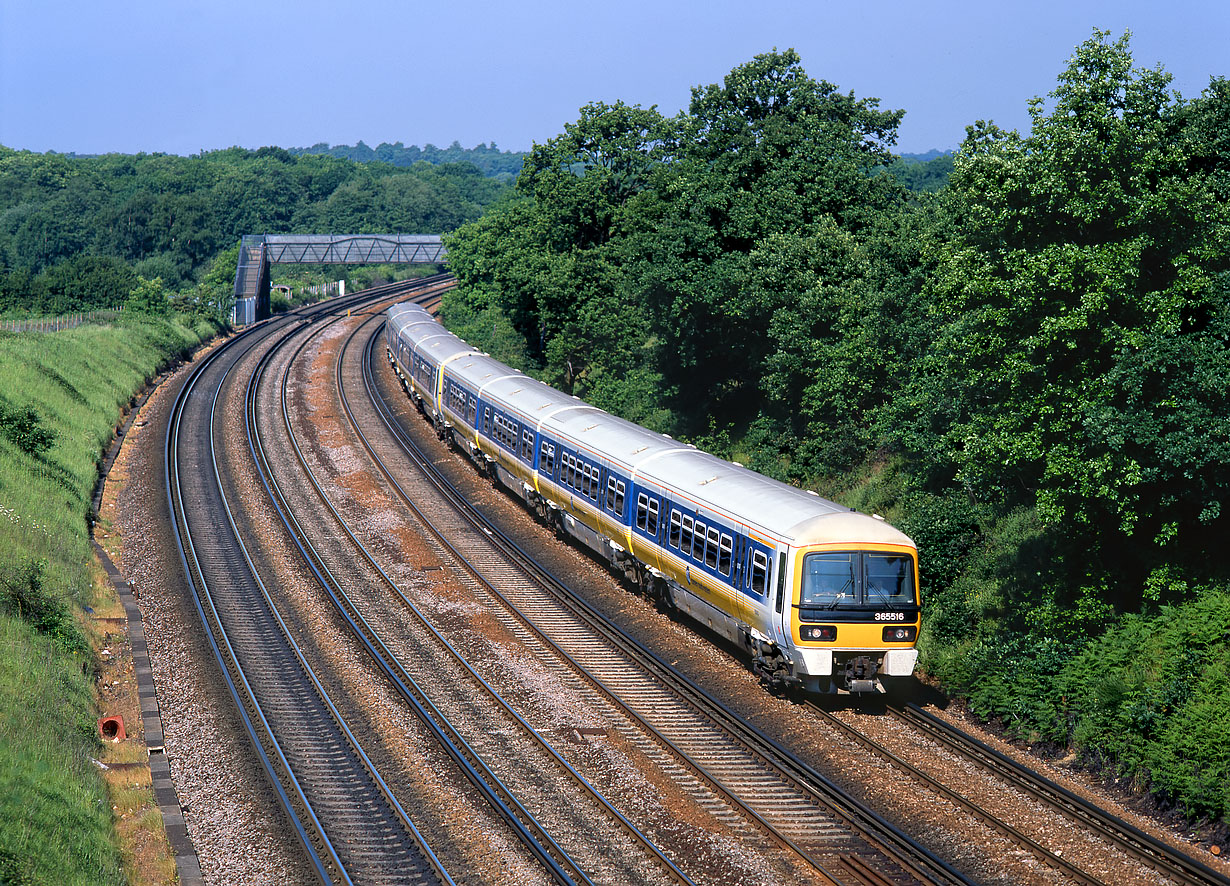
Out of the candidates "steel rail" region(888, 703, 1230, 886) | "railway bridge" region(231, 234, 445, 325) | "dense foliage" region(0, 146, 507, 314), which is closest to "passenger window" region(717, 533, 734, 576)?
"steel rail" region(888, 703, 1230, 886)

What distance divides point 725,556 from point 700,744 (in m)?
4.01

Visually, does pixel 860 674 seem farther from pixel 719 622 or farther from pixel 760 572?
pixel 719 622

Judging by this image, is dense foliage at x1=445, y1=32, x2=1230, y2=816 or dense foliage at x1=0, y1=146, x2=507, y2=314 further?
dense foliage at x1=0, y1=146, x2=507, y2=314

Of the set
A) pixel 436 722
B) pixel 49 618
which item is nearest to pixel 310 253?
pixel 49 618

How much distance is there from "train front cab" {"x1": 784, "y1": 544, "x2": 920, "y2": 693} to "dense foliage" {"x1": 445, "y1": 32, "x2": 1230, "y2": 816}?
201 cm

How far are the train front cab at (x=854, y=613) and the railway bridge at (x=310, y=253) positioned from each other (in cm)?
7223

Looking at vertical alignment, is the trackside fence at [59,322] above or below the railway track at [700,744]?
above

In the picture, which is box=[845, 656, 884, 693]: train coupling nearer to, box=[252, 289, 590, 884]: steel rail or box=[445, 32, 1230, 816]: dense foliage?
box=[445, 32, 1230, 816]: dense foliage

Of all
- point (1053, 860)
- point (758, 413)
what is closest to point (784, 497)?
point (1053, 860)

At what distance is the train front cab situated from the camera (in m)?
19.8

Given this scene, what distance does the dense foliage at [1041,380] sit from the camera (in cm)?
1866

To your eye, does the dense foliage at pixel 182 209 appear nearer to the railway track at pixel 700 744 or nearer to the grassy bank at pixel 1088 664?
the railway track at pixel 700 744

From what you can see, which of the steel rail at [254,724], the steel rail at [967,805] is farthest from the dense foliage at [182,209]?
the steel rail at [967,805]

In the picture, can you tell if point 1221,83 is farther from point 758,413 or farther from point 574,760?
point 758,413
